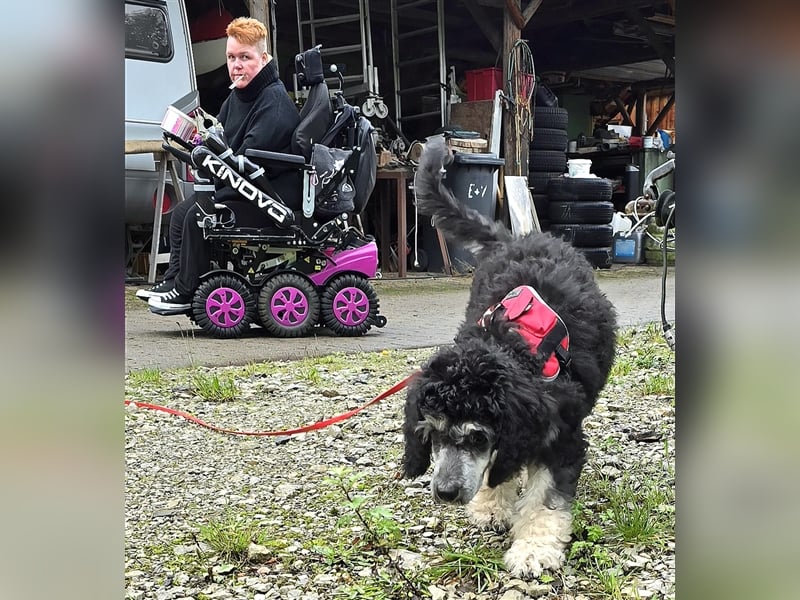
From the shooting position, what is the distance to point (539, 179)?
39.0ft

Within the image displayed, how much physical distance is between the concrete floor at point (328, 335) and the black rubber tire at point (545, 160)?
3.16 metres

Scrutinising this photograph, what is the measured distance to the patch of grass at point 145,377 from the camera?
4527 mm

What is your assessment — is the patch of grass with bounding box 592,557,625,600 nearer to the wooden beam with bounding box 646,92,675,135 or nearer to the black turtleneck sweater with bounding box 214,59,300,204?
the black turtleneck sweater with bounding box 214,59,300,204

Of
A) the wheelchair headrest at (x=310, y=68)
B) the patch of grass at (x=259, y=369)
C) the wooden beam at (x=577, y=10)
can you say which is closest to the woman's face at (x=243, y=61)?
the wheelchair headrest at (x=310, y=68)

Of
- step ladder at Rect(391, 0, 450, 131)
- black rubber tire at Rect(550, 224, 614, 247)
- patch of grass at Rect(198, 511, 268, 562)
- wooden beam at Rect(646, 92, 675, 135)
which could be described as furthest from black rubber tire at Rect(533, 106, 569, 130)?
patch of grass at Rect(198, 511, 268, 562)

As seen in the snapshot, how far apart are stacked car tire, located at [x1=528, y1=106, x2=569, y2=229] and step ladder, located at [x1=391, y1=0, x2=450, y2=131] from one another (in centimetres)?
149

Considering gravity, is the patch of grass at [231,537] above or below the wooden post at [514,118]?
below

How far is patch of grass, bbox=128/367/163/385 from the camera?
4.53 meters

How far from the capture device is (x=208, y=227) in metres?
5.66

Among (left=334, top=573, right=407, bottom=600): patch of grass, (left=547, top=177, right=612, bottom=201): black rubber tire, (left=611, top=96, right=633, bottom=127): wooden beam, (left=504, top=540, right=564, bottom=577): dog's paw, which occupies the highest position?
(left=611, top=96, right=633, bottom=127): wooden beam

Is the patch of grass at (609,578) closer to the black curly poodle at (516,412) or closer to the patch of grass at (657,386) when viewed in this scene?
the black curly poodle at (516,412)
